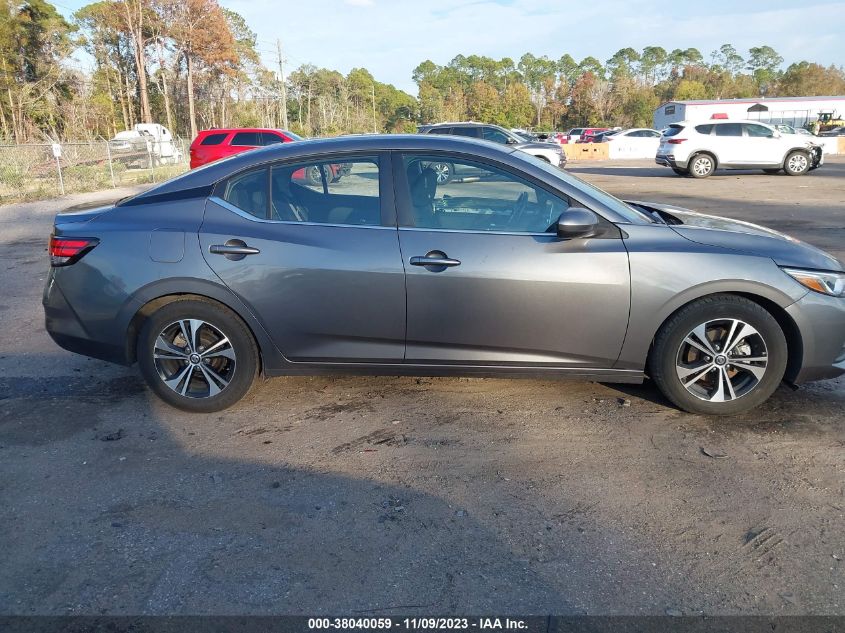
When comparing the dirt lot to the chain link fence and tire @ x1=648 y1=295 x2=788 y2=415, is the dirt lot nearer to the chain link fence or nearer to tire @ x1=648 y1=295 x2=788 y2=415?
tire @ x1=648 y1=295 x2=788 y2=415

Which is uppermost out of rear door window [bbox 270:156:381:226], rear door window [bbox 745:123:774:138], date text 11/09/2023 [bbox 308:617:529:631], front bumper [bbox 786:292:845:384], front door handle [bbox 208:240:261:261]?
rear door window [bbox 745:123:774:138]

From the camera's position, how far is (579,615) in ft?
7.72

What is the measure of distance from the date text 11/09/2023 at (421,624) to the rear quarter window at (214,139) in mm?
19135

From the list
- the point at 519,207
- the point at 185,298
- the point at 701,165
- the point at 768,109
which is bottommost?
the point at 185,298

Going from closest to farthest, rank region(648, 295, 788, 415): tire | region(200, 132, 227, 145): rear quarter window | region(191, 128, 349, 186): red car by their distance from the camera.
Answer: region(648, 295, 788, 415): tire
region(191, 128, 349, 186): red car
region(200, 132, 227, 145): rear quarter window

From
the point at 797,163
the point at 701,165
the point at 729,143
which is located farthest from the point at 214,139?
the point at 797,163

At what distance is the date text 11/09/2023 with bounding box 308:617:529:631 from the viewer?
231 cm

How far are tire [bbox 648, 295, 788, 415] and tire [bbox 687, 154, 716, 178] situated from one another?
65.2ft

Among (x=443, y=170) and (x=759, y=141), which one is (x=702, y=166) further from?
(x=443, y=170)

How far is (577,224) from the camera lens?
3.60m

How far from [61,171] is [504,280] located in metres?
22.1

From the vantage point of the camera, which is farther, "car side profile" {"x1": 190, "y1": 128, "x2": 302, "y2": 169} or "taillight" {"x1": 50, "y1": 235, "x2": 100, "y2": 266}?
"car side profile" {"x1": 190, "y1": 128, "x2": 302, "y2": 169}

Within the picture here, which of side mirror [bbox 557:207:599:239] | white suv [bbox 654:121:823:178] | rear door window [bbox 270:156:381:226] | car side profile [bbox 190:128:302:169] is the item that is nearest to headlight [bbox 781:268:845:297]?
side mirror [bbox 557:207:599:239]

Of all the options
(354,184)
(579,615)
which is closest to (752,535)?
(579,615)
